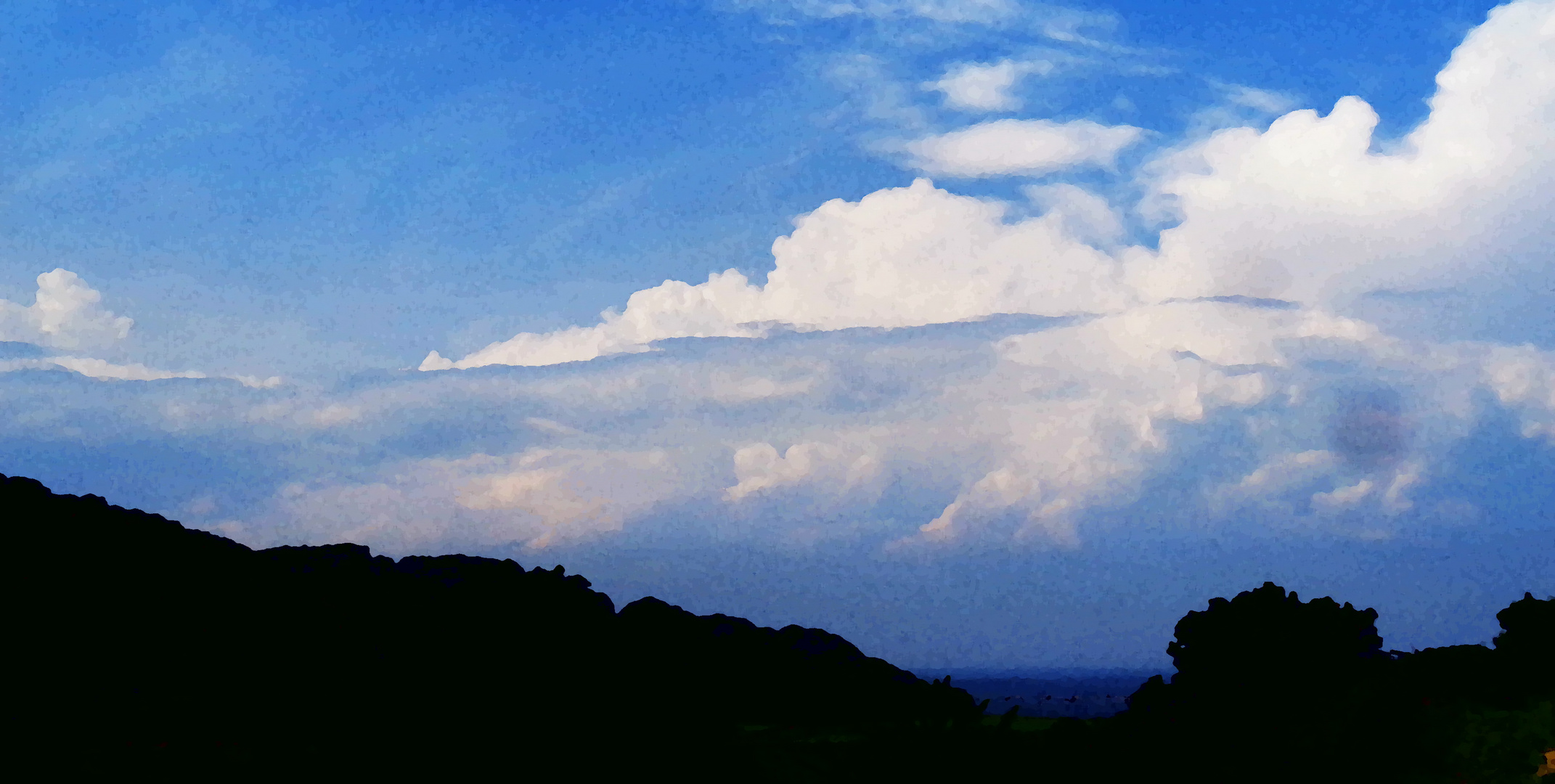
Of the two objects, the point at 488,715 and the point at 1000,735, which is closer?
the point at 1000,735

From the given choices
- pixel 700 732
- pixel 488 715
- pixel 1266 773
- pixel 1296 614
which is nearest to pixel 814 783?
pixel 700 732

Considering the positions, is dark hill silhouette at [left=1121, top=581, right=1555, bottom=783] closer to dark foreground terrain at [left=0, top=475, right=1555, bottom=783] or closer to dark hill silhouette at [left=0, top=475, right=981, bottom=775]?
dark foreground terrain at [left=0, top=475, right=1555, bottom=783]

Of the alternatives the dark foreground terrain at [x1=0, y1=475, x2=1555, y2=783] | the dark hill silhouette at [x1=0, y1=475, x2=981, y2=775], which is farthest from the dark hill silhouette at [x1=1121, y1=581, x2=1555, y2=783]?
the dark hill silhouette at [x1=0, y1=475, x2=981, y2=775]

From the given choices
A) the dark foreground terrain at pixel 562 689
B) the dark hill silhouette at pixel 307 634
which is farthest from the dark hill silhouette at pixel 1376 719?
the dark hill silhouette at pixel 307 634

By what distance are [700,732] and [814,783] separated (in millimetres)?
2204

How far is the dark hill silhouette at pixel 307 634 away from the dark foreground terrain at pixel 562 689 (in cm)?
15

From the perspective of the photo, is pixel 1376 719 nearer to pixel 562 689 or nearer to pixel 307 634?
pixel 562 689

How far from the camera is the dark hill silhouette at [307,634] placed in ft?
126

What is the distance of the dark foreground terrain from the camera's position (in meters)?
19.3

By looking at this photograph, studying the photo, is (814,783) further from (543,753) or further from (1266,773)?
(1266,773)

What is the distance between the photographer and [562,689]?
69.2 feet

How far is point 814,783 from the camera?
17891 mm

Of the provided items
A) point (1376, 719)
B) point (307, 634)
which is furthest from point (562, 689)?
point (307, 634)

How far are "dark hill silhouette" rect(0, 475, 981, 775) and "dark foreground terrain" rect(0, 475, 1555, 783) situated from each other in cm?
15
